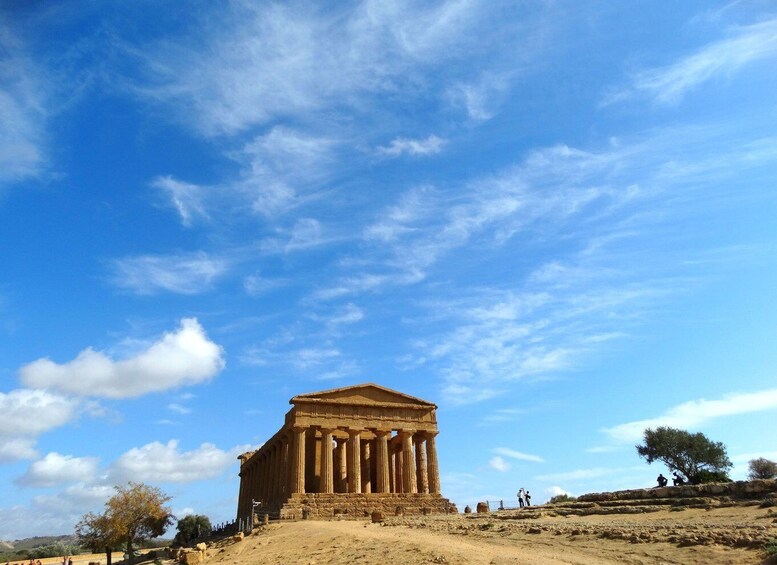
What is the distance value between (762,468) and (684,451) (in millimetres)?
7337

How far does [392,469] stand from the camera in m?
56.8

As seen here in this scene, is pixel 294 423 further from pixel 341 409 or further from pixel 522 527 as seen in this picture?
pixel 522 527

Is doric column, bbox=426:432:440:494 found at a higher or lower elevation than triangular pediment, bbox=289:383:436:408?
lower

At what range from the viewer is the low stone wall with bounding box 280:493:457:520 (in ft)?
128

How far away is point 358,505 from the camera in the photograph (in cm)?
4125

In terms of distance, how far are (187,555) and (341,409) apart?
57.4 feet

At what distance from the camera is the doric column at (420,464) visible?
4906cm

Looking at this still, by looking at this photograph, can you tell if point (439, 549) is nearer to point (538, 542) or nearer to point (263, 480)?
point (538, 542)

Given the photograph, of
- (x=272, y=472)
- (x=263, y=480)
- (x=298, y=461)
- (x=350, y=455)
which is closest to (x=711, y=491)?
(x=298, y=461)

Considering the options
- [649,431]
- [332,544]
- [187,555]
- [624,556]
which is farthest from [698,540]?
[649,431]

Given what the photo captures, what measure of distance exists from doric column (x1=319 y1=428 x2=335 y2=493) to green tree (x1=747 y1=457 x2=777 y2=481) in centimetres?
4200

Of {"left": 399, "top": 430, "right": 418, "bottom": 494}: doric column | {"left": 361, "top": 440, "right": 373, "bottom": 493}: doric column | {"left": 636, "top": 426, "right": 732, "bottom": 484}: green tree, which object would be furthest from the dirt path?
{"left": 636, "top": 426, "right": 732, "bottom": 484}: green tree

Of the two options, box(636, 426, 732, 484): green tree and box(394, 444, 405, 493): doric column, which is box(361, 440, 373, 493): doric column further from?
box(636, 426, 732, 484): green tree

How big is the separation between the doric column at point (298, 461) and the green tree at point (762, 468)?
44360mm
